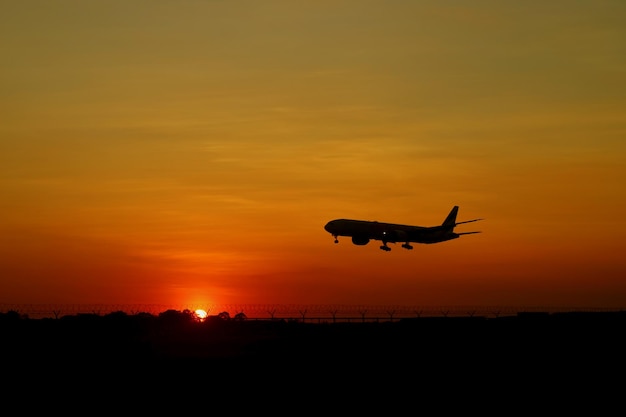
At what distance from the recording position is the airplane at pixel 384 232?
144 meters

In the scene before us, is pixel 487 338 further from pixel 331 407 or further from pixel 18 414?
pixel 18 414

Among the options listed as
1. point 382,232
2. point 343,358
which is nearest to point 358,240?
point 382,232

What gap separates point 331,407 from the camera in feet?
173

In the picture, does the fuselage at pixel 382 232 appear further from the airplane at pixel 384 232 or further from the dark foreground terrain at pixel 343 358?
the dark foreground terrain at pixel 343 358

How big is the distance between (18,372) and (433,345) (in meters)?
35.2

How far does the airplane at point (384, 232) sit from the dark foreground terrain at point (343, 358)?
108 ft

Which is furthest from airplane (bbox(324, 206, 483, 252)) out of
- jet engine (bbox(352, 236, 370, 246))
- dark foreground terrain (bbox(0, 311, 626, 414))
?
dark foreground terrain (bbox(0, 311, 626, 414))

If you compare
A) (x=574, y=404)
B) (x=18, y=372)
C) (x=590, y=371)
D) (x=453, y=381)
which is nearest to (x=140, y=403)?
(x=18, y=372)

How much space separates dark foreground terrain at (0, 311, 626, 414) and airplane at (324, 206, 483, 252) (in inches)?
1291

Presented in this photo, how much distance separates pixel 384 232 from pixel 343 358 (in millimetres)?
77422

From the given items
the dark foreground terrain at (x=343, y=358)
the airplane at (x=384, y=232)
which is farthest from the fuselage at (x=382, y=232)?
the dark foreground terrain at (x=343, y=358)

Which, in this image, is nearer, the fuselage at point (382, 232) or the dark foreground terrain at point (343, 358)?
the dark foreground terrain at point (343, 358)

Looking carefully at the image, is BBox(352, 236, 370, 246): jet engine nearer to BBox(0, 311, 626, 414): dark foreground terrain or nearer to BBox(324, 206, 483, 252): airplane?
BBox(324, 206, 483, 252): airplane

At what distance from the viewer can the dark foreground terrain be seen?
195 ft
